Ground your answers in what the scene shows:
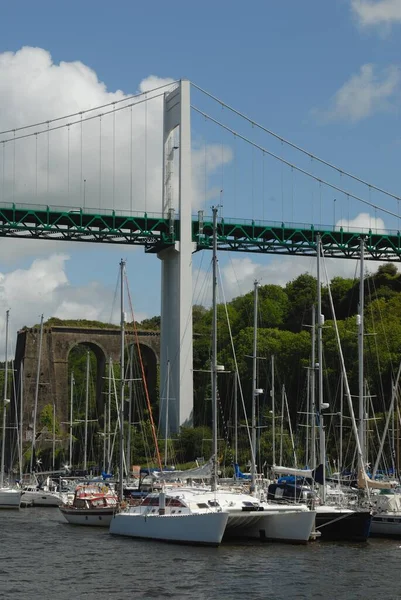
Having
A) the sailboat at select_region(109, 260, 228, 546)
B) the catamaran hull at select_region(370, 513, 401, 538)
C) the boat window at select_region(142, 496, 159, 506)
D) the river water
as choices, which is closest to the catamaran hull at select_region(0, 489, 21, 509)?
the river water

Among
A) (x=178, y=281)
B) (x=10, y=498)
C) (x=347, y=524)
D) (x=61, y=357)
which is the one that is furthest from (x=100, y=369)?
(x=347, y=524)

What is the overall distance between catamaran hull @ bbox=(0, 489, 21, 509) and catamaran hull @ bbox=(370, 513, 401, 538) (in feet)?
72.6

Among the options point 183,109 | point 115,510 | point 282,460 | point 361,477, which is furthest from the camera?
point 183,109

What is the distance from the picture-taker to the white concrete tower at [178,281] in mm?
80438

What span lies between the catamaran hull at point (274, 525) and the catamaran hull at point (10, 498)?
21.1m

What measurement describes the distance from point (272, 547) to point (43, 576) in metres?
8.11

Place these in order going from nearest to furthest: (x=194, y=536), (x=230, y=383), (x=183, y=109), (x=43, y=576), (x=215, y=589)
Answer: (x=215, y=589), (x=43, y=576), (x=194, y=536), (x=230, y=383), (x=183, y=109)

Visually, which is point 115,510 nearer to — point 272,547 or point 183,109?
point 272,547

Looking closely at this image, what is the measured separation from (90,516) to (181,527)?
9667 mm

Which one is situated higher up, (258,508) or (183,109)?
(183,109)

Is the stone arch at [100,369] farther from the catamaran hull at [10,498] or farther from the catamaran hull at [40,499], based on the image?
the catamaran hull at [10,498]

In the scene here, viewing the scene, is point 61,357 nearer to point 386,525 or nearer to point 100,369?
point 100,369

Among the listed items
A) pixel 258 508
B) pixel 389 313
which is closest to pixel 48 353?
pixel 389 313

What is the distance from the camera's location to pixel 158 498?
36.9 m
